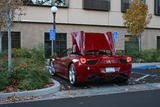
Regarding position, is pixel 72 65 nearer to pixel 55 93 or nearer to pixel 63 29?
pixel 55 93

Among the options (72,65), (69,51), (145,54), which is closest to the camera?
(72,65)

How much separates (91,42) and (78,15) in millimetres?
10749

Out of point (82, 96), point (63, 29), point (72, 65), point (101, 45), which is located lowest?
point (82, 96)

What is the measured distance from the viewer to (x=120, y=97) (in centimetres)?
605

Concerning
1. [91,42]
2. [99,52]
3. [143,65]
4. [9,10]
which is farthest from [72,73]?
[143,65]

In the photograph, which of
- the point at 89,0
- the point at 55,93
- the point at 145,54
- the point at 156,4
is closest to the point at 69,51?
the point at 55,93

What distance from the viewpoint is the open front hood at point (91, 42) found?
7.64 metres

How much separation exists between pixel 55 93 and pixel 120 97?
1.99 metres

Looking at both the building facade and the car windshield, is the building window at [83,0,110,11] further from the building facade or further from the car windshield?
the car windshield

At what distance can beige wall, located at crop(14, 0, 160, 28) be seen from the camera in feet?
55.2

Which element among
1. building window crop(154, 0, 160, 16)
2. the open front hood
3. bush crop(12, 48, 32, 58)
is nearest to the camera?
the open front hood

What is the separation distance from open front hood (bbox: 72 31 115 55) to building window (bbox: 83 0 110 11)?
10654mm

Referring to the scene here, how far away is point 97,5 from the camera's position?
61.1ft

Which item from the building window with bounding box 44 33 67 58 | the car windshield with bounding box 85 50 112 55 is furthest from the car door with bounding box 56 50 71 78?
the building window with bounding box 44 33 67 58
